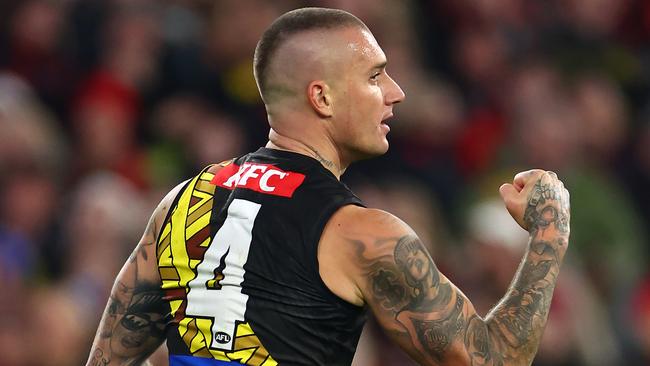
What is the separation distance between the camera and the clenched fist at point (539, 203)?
4.48 meters

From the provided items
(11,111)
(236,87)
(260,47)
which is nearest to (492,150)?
(236,87)

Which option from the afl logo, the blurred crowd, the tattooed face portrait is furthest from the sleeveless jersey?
the blurred crowd

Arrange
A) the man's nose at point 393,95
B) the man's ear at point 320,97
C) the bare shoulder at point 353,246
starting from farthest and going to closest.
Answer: the man's nose at point 393,95
the man's ear at point 320,97
the bare shoulder at point 353,246

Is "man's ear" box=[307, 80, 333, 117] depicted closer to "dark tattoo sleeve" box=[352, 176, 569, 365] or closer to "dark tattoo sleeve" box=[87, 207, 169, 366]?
"dark tattoo sleeve" box=[352, 176, 569, 365]

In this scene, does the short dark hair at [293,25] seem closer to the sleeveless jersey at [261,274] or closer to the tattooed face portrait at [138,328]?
the sleeveless jersey at [261,274]

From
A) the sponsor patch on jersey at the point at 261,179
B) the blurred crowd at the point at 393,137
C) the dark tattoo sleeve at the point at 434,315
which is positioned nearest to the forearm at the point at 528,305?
the dark tattoo sleeve at the point at 434,315

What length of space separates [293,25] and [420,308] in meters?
1.05

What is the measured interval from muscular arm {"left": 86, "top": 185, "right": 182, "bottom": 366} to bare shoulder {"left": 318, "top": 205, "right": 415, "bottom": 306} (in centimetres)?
74

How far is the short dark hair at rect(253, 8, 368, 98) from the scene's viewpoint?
4.46m

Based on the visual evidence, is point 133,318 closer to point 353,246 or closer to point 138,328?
point 138,328

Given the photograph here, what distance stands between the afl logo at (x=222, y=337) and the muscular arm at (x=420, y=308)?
44cm

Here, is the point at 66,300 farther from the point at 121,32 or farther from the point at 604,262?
the point at 604,262

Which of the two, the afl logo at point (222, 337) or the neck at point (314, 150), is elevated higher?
the neck at point (314, 150)

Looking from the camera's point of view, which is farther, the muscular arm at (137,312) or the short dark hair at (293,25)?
the muscular arm at (137,312)
